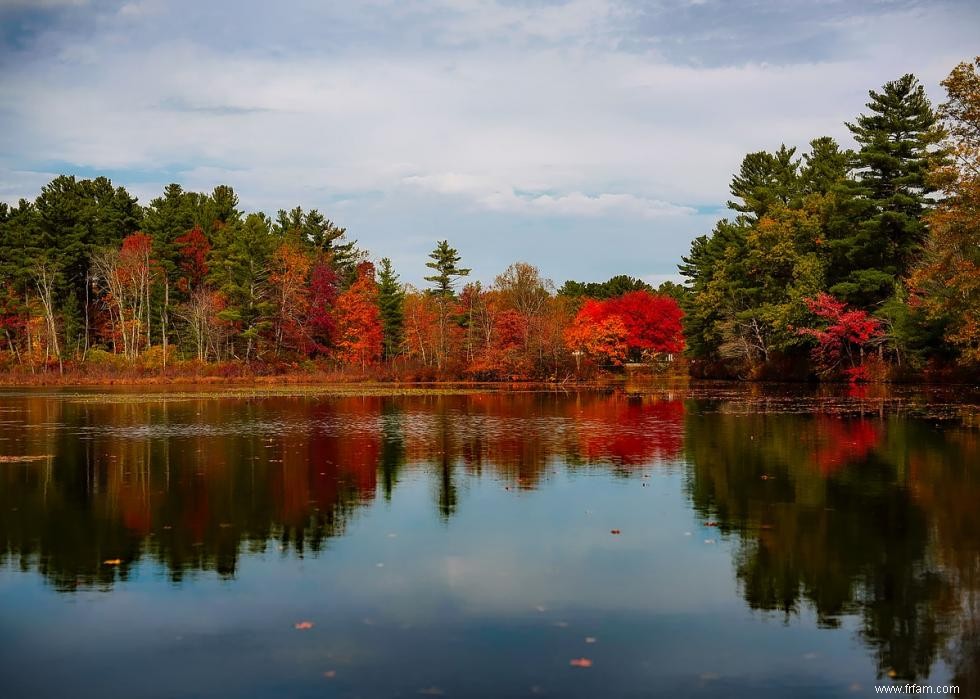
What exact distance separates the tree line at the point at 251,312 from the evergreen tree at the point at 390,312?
14 cm

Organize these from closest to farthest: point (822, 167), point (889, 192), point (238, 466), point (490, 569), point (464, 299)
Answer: point (490, 569) → point (238, 466) → point (889, 192) → point (822, 167) → point (464, 299)

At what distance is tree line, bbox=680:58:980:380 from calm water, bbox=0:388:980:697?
888 inches

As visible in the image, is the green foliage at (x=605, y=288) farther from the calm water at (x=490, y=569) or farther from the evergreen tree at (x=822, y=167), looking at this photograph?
the calm water at (x=490, y=569)

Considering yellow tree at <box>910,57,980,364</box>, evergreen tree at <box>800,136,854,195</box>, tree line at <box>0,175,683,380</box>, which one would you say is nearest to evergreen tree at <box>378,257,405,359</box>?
tree line at <box>0,175,683,380</box>

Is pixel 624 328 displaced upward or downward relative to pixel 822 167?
downward

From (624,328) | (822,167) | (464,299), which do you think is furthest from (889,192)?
(464,299)

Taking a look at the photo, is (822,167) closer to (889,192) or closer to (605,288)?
(889,192)

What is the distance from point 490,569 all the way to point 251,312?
76068mm

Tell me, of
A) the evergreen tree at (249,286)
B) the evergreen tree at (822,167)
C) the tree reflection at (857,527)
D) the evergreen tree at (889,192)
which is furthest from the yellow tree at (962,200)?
the evergreen tree at (249,286)

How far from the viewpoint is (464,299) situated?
90562 millimetres

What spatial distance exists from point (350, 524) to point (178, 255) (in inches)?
3320

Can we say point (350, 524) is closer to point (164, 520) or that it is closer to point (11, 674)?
point (164, 520)

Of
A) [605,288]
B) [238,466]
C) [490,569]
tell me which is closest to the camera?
[490,569]

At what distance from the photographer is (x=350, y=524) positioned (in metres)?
14.4
